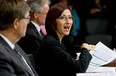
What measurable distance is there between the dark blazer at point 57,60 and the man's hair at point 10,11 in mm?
709

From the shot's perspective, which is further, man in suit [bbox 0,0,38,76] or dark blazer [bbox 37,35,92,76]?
dark blazer [bbox 37,35,92,76]

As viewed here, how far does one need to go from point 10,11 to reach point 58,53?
2.65ft

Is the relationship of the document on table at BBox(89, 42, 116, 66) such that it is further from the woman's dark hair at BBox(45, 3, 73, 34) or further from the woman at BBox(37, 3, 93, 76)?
the woman's dark hair at BBox(45, 3, 73, 34)

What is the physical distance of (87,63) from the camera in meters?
3.38

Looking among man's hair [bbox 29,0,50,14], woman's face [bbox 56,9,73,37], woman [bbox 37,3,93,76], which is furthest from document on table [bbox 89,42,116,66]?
man's hair [bbox 29,0,50,14]

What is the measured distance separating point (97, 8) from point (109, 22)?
409mm

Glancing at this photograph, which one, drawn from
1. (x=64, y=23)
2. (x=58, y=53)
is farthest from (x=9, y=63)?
(x=64, y=23)

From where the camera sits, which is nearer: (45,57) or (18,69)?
(18,69)

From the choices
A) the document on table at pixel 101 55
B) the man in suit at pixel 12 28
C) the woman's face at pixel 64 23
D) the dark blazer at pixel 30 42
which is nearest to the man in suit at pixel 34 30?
the dark blazer at pixel 30 42

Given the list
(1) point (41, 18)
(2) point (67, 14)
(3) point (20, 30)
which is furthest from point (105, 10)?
(3) point (20, 30)

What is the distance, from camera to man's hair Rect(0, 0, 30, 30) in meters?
2.62

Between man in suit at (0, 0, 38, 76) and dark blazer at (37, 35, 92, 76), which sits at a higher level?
man in suit at (0, 0, 38, 76)

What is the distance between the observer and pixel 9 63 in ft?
8.29

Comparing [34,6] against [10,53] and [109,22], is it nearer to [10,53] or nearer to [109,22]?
[10,53]
